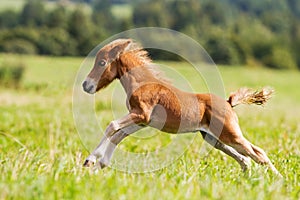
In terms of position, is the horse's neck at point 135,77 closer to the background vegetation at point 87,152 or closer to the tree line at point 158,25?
the background vegetation at point 87,152

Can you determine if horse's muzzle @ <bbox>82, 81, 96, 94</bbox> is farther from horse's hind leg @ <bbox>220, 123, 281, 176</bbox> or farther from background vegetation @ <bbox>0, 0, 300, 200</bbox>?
horse's hind leg @ <bbox>220, 123, 281, 176</bbox>

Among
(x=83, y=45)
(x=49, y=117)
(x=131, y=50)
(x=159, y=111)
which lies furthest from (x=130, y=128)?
(x=83, y=45)

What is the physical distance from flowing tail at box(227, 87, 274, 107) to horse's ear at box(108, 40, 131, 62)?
1.36m

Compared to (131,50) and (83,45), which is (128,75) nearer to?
(131,50)

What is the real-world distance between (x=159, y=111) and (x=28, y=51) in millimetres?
69920

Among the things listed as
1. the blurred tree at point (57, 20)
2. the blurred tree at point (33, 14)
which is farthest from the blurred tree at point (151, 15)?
the blurred tree at point (57, 20)

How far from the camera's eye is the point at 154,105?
6.40 m

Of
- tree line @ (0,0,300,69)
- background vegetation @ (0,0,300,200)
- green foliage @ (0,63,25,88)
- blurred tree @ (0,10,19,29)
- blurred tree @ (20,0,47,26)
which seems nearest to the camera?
background vegetation @ (0,0,300,200)

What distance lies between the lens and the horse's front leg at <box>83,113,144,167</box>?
620cm

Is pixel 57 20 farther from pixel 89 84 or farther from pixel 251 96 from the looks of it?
pixel 89 84

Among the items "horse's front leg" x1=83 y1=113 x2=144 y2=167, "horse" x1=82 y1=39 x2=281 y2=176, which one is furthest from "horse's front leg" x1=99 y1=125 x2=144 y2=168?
"horse's front leg" x1=83 y1=113 x2=144 y2=167

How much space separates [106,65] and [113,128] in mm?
768

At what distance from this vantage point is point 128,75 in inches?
260

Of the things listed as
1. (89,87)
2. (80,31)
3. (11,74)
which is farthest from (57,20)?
(89,87)
